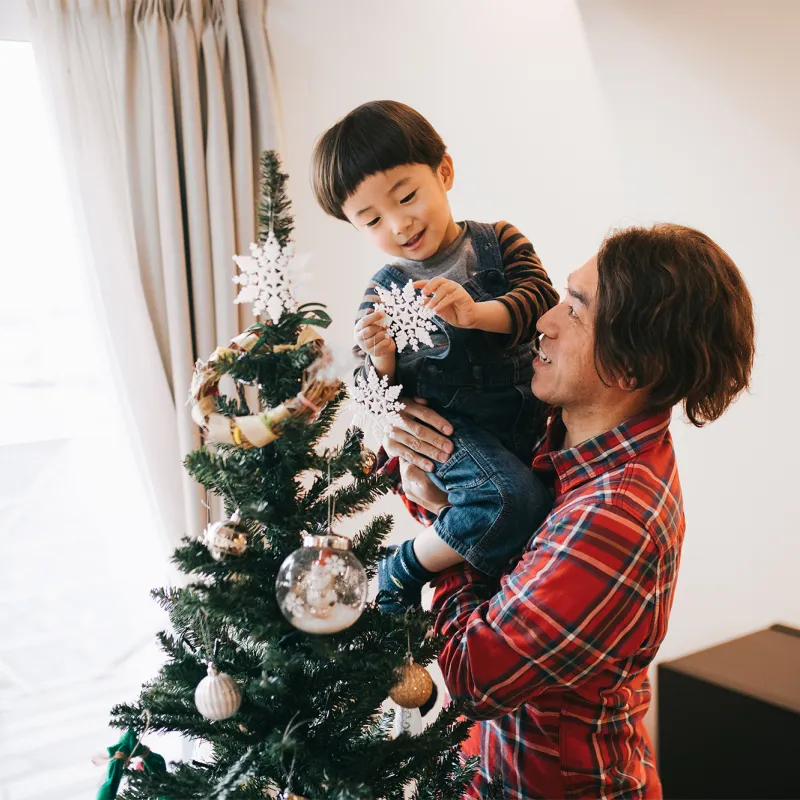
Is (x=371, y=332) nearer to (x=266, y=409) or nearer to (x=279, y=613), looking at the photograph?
(x=266, y=409)

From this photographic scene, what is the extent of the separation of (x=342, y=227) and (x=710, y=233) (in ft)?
3.99

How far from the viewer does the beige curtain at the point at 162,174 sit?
198 cm

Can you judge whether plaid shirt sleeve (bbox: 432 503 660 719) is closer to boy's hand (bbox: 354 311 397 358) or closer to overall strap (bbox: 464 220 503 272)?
boy's hand (bbox: 354 311 397 358)

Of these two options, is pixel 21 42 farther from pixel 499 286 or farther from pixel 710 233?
pixel 710 233

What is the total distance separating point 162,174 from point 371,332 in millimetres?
1155

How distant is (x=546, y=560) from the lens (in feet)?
3.71

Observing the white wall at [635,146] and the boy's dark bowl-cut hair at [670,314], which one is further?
the white wall at [635,146]

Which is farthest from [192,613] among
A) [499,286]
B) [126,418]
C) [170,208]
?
[170,208]

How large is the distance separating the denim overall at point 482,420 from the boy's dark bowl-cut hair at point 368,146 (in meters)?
0.21

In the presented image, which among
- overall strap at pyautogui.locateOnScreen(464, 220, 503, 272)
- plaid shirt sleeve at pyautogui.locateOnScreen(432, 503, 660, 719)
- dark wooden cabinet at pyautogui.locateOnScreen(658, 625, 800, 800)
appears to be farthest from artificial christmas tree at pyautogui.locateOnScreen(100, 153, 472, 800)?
dark wooden cabinet at pyautogui.locateOnScreen(658, 625, 800, 800)

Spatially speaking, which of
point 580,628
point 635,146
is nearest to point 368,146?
point 580,628

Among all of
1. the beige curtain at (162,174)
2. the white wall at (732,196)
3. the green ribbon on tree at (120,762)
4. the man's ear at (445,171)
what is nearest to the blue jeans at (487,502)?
the man's ear at (445,171)

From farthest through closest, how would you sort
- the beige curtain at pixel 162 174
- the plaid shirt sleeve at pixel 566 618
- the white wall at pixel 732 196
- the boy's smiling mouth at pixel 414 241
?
the white wall at pixel 732 196 < the beige curtain at pixel 162 174 < the boy's smiling mouth at pixel 414 241 < the plaid shirt sleeve at pixel 566 618

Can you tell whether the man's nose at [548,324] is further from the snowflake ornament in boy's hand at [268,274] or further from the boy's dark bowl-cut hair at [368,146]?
the snowflake ornament in boy's hand at [268,274]
